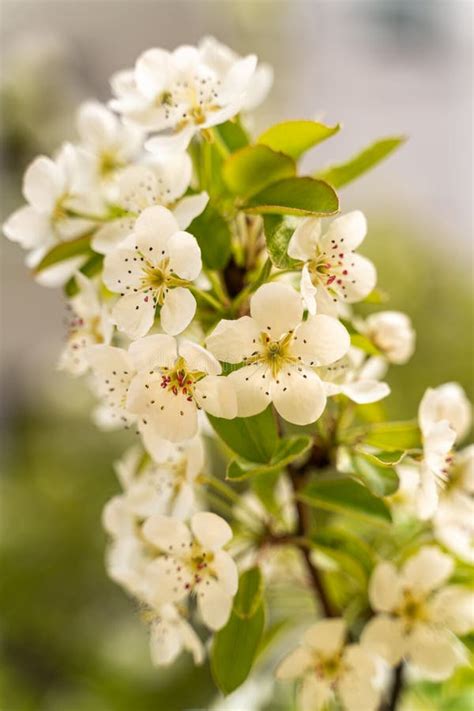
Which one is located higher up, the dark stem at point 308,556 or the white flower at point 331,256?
the white flower at point 331,256

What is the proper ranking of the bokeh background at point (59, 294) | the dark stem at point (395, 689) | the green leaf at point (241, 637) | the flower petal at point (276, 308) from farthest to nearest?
the bokeh background at point (59, 294) < the dark stem at point (395, 689) < the green leaf at point (241, 637) < the flower petal at point (276, 308)

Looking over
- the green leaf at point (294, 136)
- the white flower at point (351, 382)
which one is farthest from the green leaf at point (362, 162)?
the white flower at point (351, 382)

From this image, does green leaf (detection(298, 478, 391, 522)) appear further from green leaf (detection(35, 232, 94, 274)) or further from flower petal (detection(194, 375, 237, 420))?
green leaf (detection(35, 232, 94, 274))

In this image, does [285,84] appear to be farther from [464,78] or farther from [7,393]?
[7,393]

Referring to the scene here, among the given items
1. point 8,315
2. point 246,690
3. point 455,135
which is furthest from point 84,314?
point 455,135

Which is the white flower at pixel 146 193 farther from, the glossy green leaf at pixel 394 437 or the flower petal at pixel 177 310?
the glossy green leaf at pixel 394 437

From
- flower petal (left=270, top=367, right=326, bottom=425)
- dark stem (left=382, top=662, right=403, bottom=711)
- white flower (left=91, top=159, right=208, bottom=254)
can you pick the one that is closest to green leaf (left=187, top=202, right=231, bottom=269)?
white flower (left=91, top=159, right=208, bottom=254)
